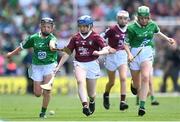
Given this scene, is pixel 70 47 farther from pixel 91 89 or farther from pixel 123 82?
pixel 123 82

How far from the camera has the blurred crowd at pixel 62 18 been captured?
3956 cm

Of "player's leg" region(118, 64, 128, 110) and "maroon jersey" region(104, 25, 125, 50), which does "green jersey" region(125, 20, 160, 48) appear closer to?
"maroon jersey" region(104, 25, 125, 50)

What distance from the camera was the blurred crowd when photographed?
39.6 m

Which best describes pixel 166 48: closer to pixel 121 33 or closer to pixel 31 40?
pixel 121 33

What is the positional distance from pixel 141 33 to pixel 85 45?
1770mm

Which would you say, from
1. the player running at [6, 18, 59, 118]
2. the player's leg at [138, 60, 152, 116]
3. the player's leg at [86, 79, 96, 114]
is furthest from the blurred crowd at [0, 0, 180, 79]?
the player's leg at [138, 60, 152, 116]

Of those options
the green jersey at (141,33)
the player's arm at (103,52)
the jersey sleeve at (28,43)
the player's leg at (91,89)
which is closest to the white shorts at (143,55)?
the green jersey at (141,33)

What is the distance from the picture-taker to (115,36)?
24156mm

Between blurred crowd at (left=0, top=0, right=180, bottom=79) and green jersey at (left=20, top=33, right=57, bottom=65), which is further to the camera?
blurred crowd at (left=0, top=0, right=180, bottom=79)

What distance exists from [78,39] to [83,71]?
814 mm

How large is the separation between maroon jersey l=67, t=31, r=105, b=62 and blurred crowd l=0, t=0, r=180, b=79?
17461 mm

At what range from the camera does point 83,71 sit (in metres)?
20.8

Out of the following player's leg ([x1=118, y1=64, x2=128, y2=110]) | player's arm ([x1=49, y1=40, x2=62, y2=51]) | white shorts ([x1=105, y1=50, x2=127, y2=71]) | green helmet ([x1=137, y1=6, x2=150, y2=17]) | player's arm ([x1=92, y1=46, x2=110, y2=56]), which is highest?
green helmet ([x1=137, y1=6, x2=150, y2=17])

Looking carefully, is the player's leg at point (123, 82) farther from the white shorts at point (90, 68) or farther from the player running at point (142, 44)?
the white shorts at point (90, 68)
